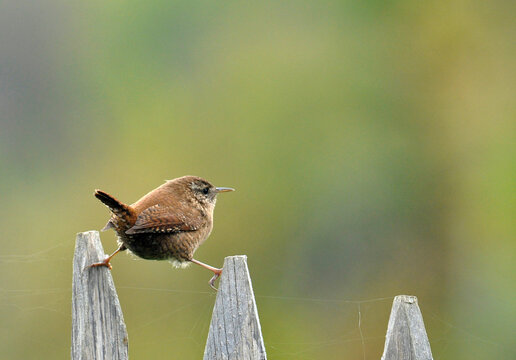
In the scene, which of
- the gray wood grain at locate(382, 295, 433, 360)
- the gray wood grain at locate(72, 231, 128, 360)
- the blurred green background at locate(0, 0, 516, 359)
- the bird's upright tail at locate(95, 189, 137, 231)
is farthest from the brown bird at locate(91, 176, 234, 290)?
the blurred green background at locate(0, 0, 516, 359)

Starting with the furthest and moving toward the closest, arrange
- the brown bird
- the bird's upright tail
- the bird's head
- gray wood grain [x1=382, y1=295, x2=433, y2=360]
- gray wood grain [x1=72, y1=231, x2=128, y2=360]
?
the bird's head → the brown bird → the bird's upright tail → gray wood grain [x1=72, y1=231, x2=128, y2=360] → gray wood grain [x1=382, y1=295, x2=433, y2=360]

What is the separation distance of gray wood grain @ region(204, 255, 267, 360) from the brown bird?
65 centimetres

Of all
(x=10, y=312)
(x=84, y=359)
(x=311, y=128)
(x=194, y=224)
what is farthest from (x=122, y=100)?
(x=84, y=359)

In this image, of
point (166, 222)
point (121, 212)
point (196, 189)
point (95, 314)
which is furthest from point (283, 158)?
point (95, 314)

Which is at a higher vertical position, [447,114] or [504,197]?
[447,114]

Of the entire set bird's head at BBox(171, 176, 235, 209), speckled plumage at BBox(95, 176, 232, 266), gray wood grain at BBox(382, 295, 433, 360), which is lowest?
gray wood grain at BBox(382, 295, 433, 360)

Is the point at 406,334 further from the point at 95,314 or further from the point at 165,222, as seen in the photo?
the point at 165,222

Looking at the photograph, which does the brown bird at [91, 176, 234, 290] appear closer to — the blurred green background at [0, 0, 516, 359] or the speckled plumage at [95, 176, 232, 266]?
the speckled plumage at [95, 176, 232, 266]

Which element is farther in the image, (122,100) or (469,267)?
(122,100)

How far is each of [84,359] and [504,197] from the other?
419cm

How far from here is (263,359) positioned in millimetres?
2350

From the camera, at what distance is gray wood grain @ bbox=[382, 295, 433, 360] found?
92.1 inches

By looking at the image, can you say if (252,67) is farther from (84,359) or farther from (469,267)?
(84,359)

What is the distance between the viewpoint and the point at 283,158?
6535 millimetres
